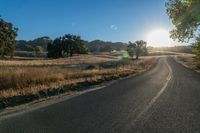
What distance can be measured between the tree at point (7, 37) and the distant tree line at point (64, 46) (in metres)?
57.2

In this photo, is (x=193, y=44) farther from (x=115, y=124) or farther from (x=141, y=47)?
(x=141, y=47)

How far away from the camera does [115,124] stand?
834cm

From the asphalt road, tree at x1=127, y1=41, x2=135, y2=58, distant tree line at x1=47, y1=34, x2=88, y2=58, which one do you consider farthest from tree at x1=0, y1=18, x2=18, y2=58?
tree at x1=127, y1=41, x2=135, y2=58

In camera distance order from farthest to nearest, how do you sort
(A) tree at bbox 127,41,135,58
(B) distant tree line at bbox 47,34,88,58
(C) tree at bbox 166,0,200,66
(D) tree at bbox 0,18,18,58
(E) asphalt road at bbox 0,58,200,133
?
1. (A) tree at bbox 127,41,135,58
2. (B) distant tree line at bbox 47,34,88,58
3. (D) tree at bbox 0,18,18,58
4. (C) tree at bbox 166,0,200,66
5. (E) asphalt road at bbox 0,58,200,133

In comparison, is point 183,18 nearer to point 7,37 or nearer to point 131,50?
point 7,37

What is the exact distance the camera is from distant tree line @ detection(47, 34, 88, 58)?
106m

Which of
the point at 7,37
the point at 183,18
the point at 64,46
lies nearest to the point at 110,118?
the point at 183,18

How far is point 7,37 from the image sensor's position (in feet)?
151

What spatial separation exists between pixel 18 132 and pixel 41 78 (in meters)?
11.7

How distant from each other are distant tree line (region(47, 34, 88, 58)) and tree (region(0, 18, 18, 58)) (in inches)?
2251

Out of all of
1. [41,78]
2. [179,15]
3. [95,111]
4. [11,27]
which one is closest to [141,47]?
[11,27]

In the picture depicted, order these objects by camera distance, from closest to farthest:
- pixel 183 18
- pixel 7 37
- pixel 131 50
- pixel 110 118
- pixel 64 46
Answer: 1. pixel 110 118
2. pixel 183 18
3. pixel 7 37
4. pixel 64 46
5. pixel 131 50

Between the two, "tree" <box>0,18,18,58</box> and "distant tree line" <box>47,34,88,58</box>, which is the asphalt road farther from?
"distant tree line" <box>47,34,88,58</box>

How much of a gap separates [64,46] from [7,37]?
62.5 metres
